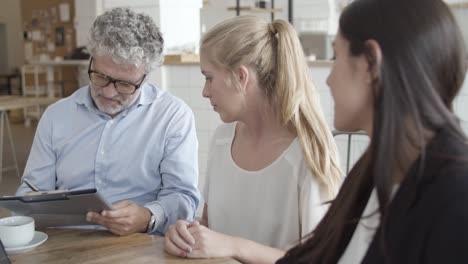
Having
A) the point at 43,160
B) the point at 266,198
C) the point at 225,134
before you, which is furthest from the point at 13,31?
the point at 266,198

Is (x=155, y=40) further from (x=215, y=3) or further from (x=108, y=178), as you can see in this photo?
(x=215, y=3)

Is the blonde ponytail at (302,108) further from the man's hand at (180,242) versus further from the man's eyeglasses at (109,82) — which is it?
the man's eyeglasses at (109,82)

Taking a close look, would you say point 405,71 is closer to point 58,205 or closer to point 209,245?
point 209,245

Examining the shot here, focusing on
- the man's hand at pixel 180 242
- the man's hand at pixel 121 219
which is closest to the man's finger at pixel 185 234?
the man's hand at pixel 180 242

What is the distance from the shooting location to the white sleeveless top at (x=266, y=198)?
130 cm

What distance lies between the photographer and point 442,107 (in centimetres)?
69

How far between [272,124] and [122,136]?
0.56 meters

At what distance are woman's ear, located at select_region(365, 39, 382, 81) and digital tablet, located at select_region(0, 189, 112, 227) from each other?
717 millimetres

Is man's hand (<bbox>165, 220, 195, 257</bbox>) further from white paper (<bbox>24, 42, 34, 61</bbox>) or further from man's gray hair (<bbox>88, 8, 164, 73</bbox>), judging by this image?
white paper (<bbox>24, 42, 34, 61</bbox>)

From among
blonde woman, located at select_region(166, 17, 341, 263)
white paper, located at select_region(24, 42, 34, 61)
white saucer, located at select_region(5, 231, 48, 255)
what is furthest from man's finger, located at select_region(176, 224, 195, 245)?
white paper, located at select_region(24, 42, 34, 61)

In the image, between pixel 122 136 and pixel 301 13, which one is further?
pixel 301 13

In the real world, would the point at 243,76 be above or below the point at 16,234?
above

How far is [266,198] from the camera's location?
4.55 ft

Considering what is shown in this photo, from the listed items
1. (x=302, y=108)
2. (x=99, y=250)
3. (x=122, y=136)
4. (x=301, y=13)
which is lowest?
(x=99, y=250)
